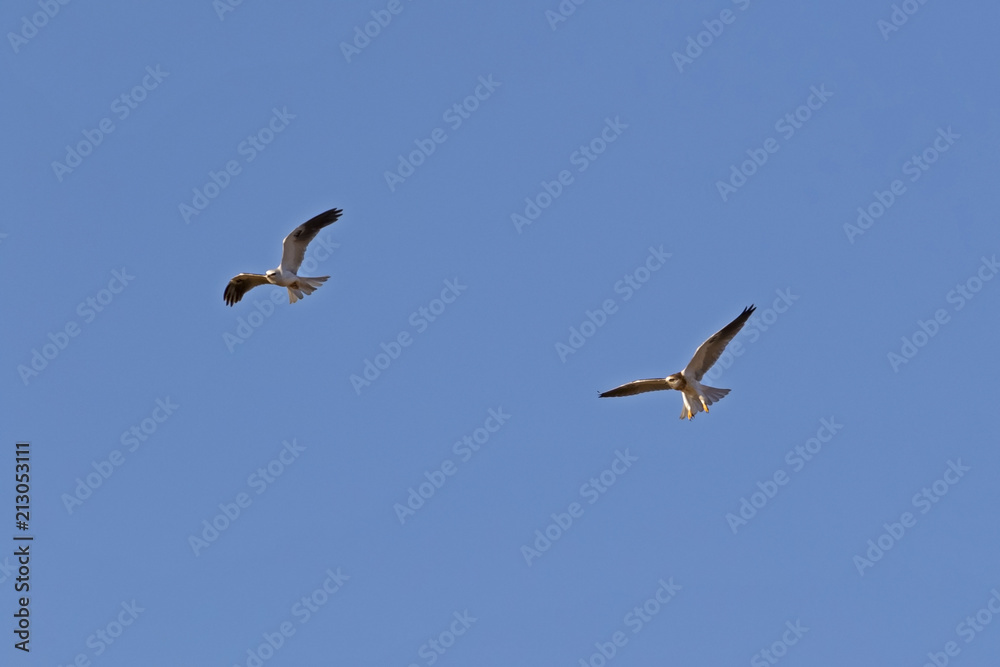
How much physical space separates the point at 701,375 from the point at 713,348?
63 cm

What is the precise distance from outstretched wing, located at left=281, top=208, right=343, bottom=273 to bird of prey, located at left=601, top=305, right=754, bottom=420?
665 cm

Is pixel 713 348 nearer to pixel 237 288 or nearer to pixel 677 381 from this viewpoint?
pixel 677 381

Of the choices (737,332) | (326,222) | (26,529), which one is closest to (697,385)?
(737,332)

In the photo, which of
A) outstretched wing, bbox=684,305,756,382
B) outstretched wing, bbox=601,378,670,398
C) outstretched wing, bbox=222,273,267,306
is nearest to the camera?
outstretched wing, bbox=684,305,756,382

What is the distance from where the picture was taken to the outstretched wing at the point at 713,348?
29.9m

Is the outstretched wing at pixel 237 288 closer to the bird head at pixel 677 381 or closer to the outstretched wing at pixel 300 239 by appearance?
the outstretched wing at pixel 300 239

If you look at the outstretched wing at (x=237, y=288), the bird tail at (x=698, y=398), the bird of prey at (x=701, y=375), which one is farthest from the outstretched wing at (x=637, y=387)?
the outstretched wing at (x=237, y=288)

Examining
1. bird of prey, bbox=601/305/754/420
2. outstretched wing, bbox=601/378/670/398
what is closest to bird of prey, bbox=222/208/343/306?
outstretched wing, bbox=601/378/670/398

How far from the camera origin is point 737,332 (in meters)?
30.1

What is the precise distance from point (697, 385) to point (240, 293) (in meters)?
8.97

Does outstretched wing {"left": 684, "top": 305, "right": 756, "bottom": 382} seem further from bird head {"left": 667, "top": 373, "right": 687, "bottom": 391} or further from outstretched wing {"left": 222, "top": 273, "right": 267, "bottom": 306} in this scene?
outstretched wing {"left": 222, "top": 273, "right": 267, "bottom": 306}

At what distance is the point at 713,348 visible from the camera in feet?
99.2

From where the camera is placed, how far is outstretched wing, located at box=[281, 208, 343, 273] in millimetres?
31500

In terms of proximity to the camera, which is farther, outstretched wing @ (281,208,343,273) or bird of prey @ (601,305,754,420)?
outstretched wing @ (281,208,343,273)
